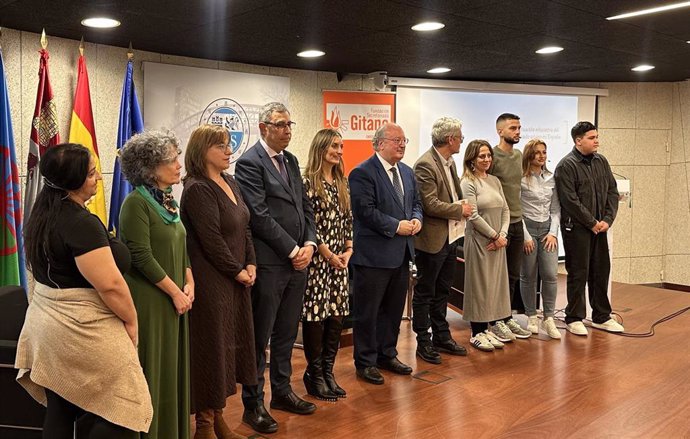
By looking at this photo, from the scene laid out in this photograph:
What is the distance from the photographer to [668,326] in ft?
18.6

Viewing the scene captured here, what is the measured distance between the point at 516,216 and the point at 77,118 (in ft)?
10.4

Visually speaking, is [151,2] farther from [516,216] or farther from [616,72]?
[616,72]

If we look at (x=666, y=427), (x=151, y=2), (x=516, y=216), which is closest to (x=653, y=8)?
(x=516, y=216)

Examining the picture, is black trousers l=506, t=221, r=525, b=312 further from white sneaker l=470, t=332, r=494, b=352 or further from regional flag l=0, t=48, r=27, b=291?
regional flag l=0, t=48, r=27, b=291

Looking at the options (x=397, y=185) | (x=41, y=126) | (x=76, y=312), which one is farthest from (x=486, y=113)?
(x=76, y=312)

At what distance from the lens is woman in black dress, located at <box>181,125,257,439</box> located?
2951 millimetres

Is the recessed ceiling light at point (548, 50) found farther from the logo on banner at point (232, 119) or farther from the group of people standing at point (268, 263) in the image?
the logo on banner at point (232, 119)

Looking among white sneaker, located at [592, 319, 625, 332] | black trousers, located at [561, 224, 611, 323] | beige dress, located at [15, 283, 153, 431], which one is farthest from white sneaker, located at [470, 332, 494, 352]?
beige dress, located at [15, 283, 153, 431]

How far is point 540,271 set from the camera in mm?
5305

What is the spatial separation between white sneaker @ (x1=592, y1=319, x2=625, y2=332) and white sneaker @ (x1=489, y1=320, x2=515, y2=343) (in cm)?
90

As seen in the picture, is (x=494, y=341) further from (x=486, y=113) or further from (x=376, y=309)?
(x=486, y=113)

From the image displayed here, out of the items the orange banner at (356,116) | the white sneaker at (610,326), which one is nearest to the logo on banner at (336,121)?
the orange banner at (356,116)

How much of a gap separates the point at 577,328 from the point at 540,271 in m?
0.53

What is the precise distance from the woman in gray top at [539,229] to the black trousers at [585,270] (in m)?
0.16
